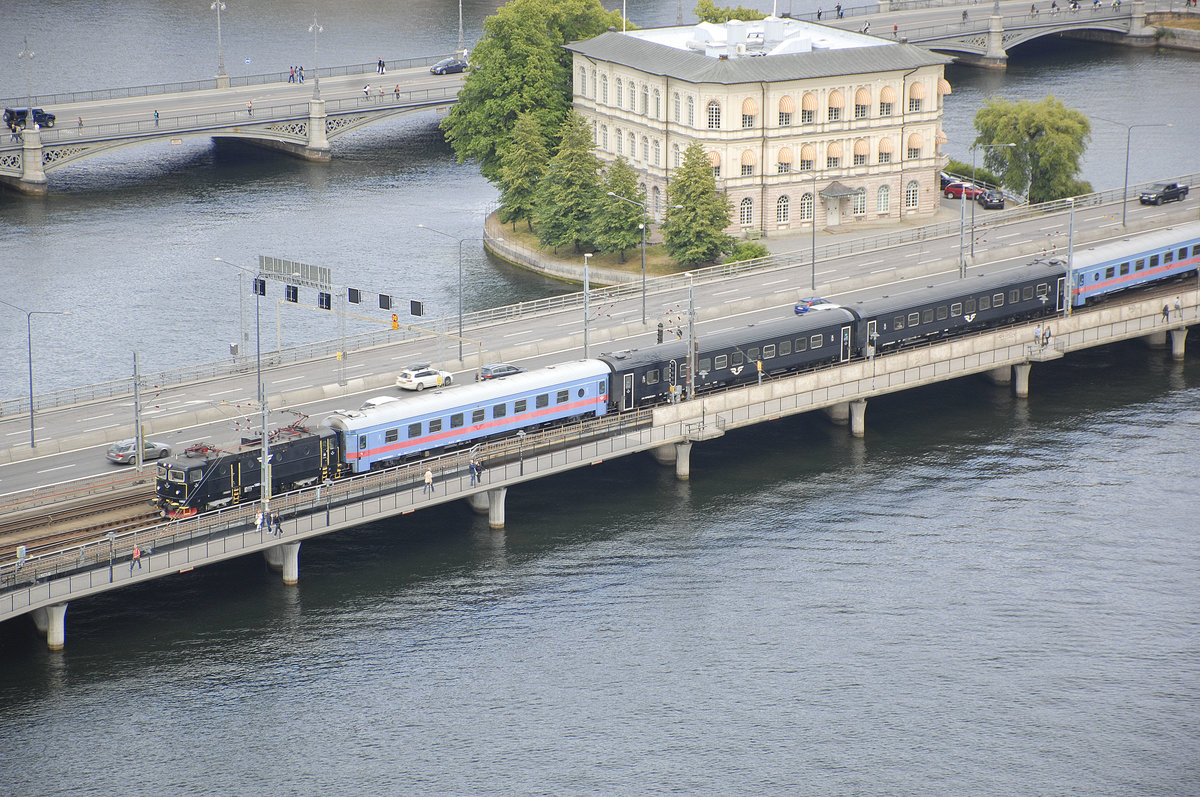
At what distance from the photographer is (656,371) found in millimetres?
116562

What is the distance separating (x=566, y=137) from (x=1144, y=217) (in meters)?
46.0

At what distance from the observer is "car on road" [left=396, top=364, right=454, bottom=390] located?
376 ft

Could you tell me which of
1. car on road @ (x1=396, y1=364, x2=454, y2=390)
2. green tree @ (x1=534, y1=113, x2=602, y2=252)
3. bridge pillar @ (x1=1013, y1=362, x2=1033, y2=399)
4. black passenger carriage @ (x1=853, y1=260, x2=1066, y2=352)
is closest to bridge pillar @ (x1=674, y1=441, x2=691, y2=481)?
car on road @ (x1=396, y1=364, x2=454, y2=390)

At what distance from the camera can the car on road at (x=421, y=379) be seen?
376ft

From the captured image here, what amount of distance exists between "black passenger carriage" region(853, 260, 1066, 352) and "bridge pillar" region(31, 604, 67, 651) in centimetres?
5504

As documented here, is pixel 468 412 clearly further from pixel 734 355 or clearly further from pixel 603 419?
pixel 734 355

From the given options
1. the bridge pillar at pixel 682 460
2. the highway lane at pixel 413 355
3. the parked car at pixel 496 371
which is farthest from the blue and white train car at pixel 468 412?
the bridge pillar at pixel 682 460

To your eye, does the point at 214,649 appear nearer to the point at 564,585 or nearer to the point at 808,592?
the point at 564,585

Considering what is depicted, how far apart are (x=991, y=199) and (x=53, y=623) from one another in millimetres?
94940

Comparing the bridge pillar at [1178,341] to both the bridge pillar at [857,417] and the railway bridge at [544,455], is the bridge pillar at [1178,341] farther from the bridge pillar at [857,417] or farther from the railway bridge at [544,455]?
the bridge pillar at [857,417]

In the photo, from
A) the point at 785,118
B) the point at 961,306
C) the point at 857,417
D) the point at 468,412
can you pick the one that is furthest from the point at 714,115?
the point at 468,412

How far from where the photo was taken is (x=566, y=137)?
157m

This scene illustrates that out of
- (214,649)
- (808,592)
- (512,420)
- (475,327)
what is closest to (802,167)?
(475,327)

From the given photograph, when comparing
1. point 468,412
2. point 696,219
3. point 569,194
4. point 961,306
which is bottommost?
point 468,412
